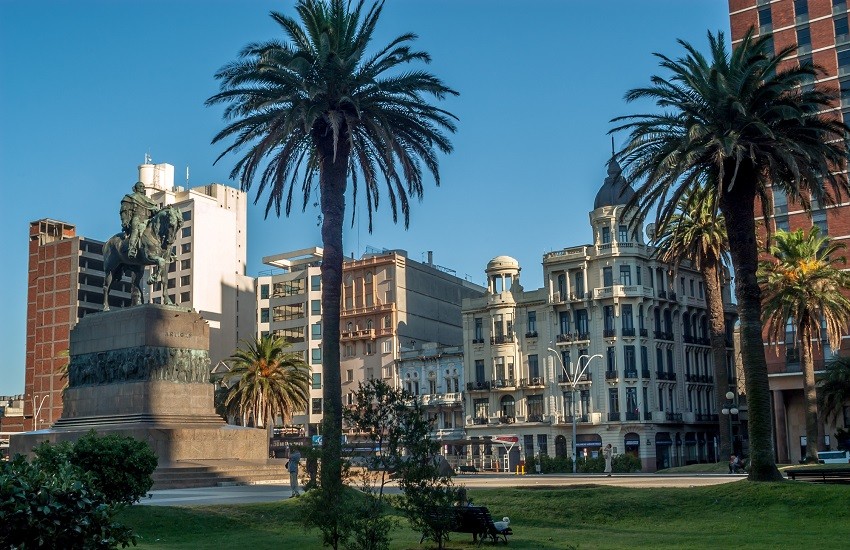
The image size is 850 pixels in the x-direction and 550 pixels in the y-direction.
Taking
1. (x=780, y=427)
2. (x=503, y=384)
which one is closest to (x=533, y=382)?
(x=503, y=384)

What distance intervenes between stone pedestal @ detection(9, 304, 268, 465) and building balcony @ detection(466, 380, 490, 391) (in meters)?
52.6

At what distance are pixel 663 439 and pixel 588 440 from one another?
24.2ft

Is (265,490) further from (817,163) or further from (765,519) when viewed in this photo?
(817,163)

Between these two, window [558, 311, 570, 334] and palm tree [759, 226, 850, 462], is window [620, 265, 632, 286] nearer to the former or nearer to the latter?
window [558, 311, 570, 334]

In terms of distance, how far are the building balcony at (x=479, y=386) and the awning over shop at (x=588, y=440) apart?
37.1 feet

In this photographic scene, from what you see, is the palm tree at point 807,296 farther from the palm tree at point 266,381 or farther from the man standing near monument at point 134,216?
the man standing near monument at point 134,216

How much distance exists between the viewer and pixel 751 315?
32656 millimetres

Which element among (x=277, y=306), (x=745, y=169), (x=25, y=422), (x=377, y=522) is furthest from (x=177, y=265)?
(x=377, y=522)

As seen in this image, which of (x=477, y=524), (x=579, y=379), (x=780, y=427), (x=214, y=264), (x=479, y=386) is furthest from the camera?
(x=214, y=264)

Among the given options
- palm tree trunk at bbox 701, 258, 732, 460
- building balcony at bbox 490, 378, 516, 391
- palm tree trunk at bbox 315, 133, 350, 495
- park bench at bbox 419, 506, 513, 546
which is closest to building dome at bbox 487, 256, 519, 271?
building balcony at bbox 490, 378, 516, 391

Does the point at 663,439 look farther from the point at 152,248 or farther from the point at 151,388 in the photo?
the point at 151,388

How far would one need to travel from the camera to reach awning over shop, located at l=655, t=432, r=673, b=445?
301 feet

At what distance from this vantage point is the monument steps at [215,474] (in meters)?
41.3

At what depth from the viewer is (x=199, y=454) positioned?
144 ft
